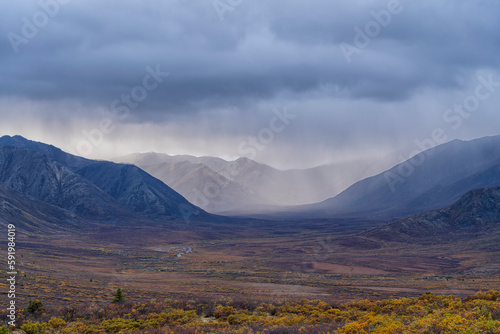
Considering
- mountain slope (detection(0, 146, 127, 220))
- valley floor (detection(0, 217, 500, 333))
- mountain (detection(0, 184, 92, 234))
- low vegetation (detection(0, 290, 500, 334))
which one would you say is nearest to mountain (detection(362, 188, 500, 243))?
valley floor (detection(0, 217, 500, 333))

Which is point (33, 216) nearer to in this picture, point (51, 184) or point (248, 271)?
point (51, 184)

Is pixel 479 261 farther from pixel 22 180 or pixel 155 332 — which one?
pixel 22 180

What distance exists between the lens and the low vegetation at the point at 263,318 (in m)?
16.5

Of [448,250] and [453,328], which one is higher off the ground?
[453,328]

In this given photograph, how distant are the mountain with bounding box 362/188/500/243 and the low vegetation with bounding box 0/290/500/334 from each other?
91180 mm

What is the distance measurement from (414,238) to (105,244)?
83253 millimetres

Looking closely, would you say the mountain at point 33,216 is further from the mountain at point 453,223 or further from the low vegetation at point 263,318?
the mountain at point 453,223

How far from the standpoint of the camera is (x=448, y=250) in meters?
90.7

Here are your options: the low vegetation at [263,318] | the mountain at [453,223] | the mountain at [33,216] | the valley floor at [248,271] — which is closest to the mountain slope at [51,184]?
the mountain at [33,216]

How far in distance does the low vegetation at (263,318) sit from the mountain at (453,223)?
91.2m

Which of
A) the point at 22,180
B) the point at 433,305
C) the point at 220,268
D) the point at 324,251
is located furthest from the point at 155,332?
the point at 22,180

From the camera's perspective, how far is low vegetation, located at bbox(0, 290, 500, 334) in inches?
650

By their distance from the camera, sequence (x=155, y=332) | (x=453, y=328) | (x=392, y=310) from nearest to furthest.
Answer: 1. (x=453, y=328)
2. (x=155, y=332)
3. (x=392, y=310)

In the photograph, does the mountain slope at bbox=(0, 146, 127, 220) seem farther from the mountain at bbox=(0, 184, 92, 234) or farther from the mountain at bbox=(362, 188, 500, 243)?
the mountain at bbox=(362, 188, 500, 243)
